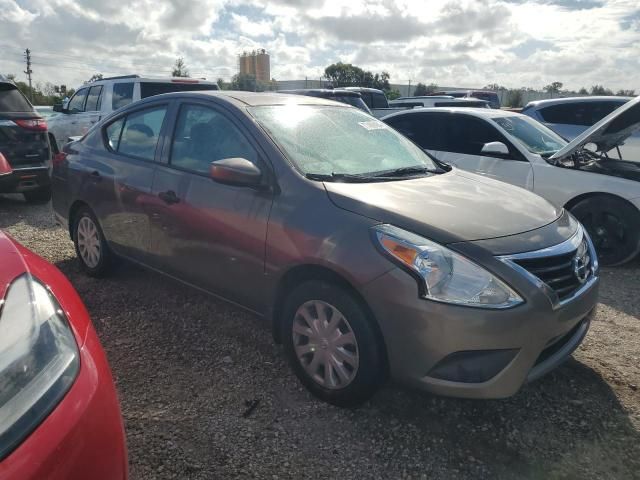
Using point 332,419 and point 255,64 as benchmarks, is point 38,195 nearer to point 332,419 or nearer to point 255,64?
point 332,419

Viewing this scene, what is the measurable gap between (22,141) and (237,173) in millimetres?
5379

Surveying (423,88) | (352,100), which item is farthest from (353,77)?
(352,100)

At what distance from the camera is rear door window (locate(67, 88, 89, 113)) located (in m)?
9.75

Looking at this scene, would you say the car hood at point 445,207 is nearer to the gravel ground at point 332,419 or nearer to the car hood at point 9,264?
the gravel ground at point 332,419

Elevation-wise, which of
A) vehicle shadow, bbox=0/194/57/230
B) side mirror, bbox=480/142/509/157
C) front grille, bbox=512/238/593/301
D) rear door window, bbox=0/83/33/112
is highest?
rear door window, bbox=0/83/33/112

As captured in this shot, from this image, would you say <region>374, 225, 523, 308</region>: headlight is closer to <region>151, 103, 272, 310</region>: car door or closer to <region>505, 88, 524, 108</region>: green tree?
<region>151, 103, 272, 310</region>: car door

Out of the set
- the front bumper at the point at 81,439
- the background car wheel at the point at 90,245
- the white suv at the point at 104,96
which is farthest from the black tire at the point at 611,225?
the white suv at the point at 104,96

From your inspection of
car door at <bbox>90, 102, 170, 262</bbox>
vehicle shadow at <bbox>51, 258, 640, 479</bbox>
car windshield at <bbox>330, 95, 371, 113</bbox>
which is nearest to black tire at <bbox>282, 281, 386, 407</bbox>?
vehicle shadow at <bbox>51, 258, 640, 479</bbox>

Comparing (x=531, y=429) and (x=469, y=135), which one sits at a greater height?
(x=469, y=135)

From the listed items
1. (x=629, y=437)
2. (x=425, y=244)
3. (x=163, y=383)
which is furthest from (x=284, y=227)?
(x=629, y=437)

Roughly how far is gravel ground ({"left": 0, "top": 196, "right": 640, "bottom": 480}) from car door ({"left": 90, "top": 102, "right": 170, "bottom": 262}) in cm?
69

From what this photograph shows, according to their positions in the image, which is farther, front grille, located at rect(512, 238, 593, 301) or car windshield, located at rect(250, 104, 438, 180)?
car windshield, located at rect(250, 104, 438, 180)

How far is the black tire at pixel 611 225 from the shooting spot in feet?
16.1

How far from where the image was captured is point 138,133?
3898 millimetres
